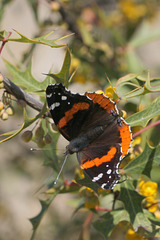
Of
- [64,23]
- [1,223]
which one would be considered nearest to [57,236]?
[1,223]

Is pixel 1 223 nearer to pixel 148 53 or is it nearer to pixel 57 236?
pixel 57 236

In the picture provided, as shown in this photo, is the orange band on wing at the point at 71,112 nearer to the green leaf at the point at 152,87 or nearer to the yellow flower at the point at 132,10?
the green leaf at the point at 152,87

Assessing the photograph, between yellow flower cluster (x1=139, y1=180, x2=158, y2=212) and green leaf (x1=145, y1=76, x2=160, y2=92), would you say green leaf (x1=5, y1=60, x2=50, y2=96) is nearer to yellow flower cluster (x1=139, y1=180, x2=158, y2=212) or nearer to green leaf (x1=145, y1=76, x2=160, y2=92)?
green leaf (x1=145, y1=76, x2=160, y2=92)

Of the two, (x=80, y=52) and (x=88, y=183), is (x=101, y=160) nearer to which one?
(x=88, y=183)

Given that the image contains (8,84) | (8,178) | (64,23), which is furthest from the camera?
(8,178)

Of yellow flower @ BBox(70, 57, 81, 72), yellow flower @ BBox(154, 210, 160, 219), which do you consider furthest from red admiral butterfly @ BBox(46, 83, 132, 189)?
yellow flower @ BBox(70, 57, 81, 72)

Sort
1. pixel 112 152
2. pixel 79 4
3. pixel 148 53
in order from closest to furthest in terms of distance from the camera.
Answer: pixel 112 152 → pixel 79 4 → pixel 148 53

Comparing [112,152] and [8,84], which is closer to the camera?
[8,84]
